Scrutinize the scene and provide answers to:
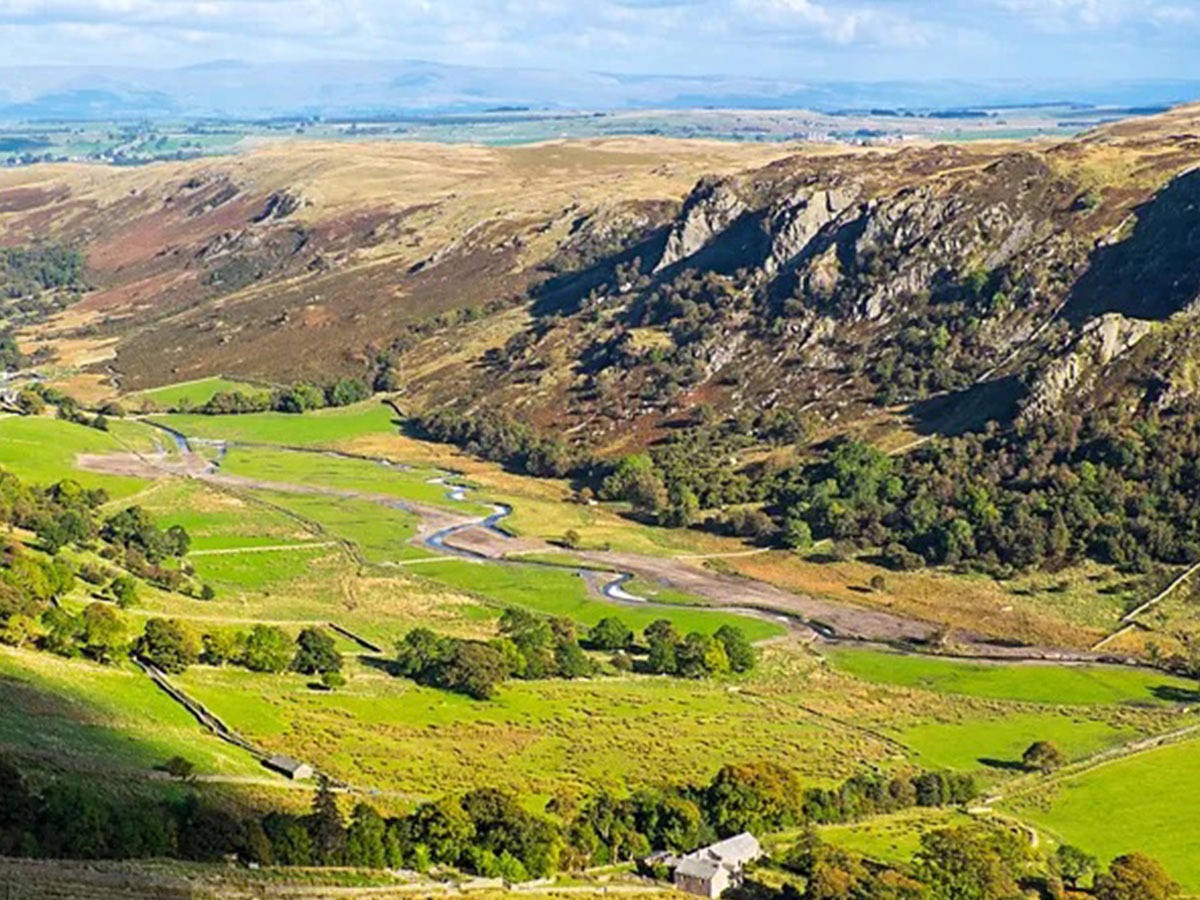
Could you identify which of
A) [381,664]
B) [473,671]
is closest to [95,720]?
[473,671]

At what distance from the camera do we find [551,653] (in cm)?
9062

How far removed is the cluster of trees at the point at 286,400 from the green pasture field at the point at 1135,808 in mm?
129391

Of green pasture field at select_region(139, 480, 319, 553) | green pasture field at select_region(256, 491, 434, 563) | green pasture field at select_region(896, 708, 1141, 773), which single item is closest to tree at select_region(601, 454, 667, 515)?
green pasture field at select_region(256, 491, 434, 563)

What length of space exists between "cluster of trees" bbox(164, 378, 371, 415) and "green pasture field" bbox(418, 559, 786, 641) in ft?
237

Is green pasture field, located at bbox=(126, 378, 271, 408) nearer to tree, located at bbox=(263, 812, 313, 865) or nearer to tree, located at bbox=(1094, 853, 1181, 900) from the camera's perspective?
tree, located at bbox=(263, 812, 313, 865)

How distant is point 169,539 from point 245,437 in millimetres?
59941

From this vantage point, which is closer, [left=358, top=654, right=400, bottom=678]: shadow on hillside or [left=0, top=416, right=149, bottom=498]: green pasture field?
[left=358, top=654, right=400, bottom=678]: shadow on hillside

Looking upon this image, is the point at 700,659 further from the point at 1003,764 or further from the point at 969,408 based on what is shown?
the point at 969,408

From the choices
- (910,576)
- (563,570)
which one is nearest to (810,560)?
(910,576)

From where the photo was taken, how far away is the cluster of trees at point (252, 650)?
80125 millimetres

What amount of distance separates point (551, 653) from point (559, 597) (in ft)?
62.3

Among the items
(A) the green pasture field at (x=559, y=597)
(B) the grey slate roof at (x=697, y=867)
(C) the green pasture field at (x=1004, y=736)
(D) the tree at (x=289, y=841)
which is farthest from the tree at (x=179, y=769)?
(A) the green pasture field at (x=559, y=597)

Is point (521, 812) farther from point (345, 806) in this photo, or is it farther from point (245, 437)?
point (245, 437)

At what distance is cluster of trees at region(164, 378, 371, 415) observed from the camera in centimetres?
18625
